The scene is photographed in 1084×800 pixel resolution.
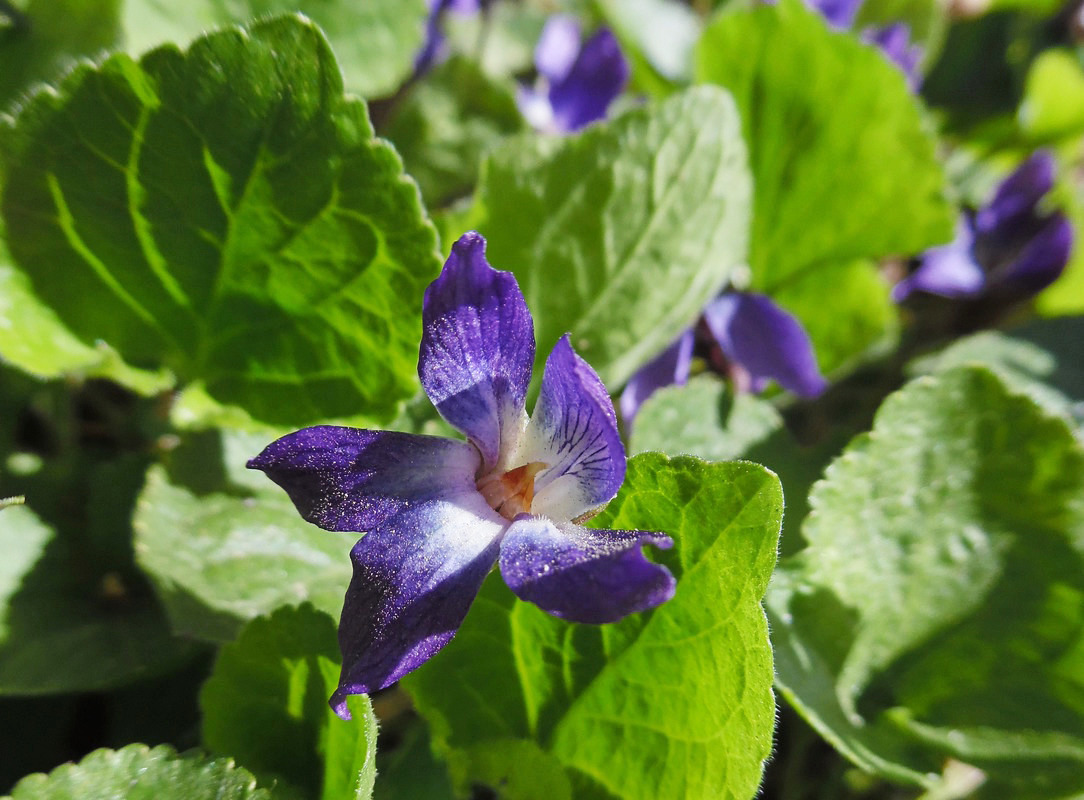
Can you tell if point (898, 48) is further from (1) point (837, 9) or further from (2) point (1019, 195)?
(2) point (1019, 195)

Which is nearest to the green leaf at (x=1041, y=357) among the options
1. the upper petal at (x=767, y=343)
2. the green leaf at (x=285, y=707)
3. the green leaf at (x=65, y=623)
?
the upper petal at (x=767, y=343)

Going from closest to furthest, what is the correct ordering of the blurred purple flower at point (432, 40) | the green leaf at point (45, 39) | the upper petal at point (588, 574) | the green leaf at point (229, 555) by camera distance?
the upper petal at point (588, 574), the green leaf at point (229, 555), the green leaf at point (45, 39), the blurred purple flower at point (432, 40)

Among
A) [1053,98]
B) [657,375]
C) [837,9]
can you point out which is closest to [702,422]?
[657,375]

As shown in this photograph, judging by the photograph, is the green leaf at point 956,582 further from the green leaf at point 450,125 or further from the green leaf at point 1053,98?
the green leaf at point 1053,98

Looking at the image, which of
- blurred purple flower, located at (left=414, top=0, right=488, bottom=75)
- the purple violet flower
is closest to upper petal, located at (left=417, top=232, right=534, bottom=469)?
the purple violet flower

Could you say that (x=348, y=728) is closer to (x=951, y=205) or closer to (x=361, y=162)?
(x=361, y=162)

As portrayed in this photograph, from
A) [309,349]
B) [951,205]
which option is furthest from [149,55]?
[951,205]
